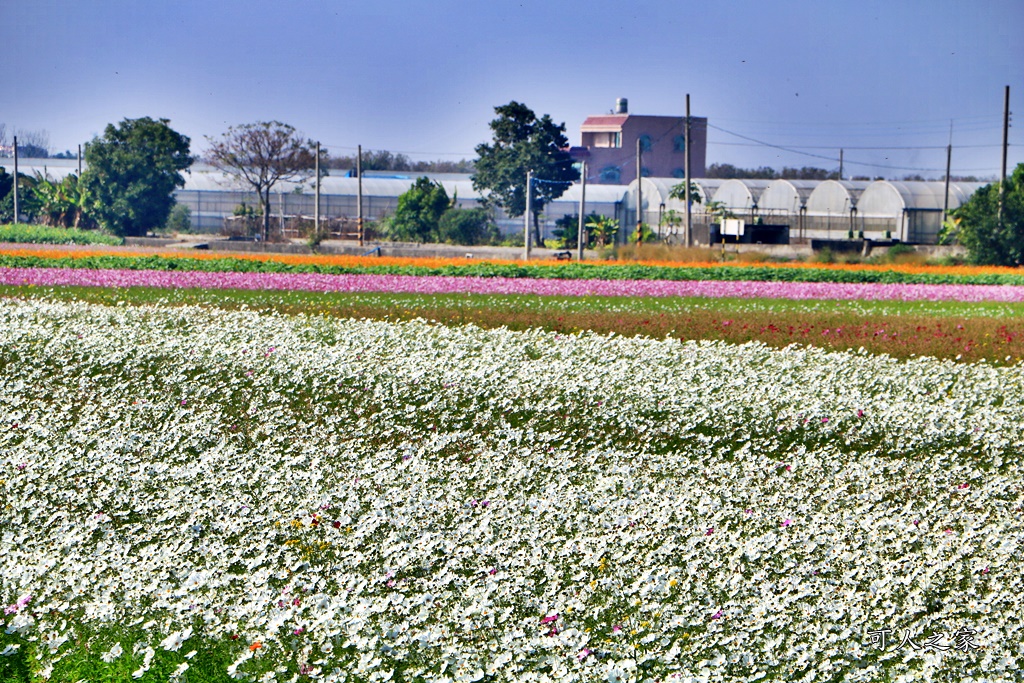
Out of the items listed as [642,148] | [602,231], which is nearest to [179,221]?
[602,231]

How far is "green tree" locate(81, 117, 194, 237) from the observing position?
54.7 meters

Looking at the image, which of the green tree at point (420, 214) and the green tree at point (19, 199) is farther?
the green tree at point (19, 199)

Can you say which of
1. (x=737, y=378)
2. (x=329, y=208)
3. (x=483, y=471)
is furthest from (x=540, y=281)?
(x=329, y=208)

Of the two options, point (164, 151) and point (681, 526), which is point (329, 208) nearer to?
point (164, 151)

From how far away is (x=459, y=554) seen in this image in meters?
6.34

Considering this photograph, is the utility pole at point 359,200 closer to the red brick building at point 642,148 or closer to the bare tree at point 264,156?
the bare tree at point 264,156

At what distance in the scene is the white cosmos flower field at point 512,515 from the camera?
208 inches

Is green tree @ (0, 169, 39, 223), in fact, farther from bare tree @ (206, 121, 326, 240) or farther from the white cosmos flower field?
the white cosmos flower field

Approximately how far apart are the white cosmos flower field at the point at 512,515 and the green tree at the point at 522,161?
4675 centimetres

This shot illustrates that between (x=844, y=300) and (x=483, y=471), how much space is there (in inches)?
675

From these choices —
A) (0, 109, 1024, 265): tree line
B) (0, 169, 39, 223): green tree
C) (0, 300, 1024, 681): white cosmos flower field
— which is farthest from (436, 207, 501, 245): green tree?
(0, 300, 1024, 681): white cosmos flower field

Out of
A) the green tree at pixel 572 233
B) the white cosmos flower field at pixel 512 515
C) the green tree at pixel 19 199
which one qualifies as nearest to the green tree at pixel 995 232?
the green tree at pixel 572 233

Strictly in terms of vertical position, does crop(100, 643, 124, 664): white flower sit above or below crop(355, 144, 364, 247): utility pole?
below

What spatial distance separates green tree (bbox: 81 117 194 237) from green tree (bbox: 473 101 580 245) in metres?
16.3
